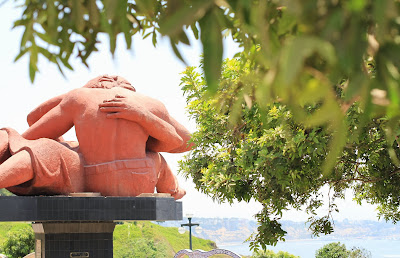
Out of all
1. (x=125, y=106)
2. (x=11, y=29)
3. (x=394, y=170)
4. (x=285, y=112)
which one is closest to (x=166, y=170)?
(x=125, y=106)

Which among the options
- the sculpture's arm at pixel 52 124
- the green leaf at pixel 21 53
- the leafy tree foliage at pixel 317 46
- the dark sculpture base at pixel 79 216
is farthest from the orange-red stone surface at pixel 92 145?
the leafy tree foliage at pixel 317 46

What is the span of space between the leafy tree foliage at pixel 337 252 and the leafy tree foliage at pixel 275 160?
6949 mm

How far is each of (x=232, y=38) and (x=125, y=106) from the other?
581 centimetres

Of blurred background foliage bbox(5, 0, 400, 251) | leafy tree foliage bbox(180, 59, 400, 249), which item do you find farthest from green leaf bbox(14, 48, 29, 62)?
leafy tree foliage bbox(180, 59, 400, 249)

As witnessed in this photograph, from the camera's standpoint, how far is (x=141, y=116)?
813 centimetres

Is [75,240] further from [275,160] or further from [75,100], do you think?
[275,160]

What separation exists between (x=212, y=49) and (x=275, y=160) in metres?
6.07

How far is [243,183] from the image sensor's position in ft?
27.2

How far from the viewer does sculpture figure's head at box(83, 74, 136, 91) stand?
8859mm

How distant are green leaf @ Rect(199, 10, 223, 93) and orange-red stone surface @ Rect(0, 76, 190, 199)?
260 inches

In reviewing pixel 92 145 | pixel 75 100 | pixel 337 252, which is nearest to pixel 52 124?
pixel 75 100

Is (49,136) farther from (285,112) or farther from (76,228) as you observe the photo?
(285,112)

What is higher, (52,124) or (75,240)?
(52,124)

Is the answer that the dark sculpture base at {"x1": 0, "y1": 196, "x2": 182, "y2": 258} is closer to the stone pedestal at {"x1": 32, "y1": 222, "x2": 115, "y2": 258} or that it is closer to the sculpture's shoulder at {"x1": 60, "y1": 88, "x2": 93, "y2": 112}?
the stone pedestal at {"x1": 32, "y1": 222, "x2": 115, "y2": 258}
